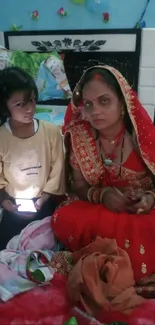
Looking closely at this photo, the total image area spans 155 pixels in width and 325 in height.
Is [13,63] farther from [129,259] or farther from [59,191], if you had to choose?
[129,259]

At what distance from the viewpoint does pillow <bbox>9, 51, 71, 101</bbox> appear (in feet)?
8.45

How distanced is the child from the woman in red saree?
81 millimetres

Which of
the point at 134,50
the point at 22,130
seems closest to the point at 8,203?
the point at 22,130

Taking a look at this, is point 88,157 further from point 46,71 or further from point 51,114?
point 46,71

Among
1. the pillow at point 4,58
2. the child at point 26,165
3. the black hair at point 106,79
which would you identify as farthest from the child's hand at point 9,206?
the pillow at point 4,58

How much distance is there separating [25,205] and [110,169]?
448 mm

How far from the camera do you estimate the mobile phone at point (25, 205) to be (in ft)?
4.95

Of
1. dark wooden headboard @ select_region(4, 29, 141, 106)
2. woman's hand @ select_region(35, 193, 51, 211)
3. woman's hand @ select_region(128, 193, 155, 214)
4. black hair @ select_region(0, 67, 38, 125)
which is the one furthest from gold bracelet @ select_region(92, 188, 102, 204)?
dark wooden headboard @ select_region(4, 29, 141, 106)

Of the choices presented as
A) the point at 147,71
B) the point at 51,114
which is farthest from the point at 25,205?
the point at 147,71

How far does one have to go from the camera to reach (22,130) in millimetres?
1500

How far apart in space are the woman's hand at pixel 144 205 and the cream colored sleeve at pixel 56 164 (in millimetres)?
404

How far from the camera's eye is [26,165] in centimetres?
150

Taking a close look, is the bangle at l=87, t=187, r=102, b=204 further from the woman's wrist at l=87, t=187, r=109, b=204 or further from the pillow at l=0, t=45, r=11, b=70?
the pillow at l=0, t=45, r=11, b=70

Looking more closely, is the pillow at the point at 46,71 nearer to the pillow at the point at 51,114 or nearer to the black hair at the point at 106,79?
the pillow at the point at 51,114
